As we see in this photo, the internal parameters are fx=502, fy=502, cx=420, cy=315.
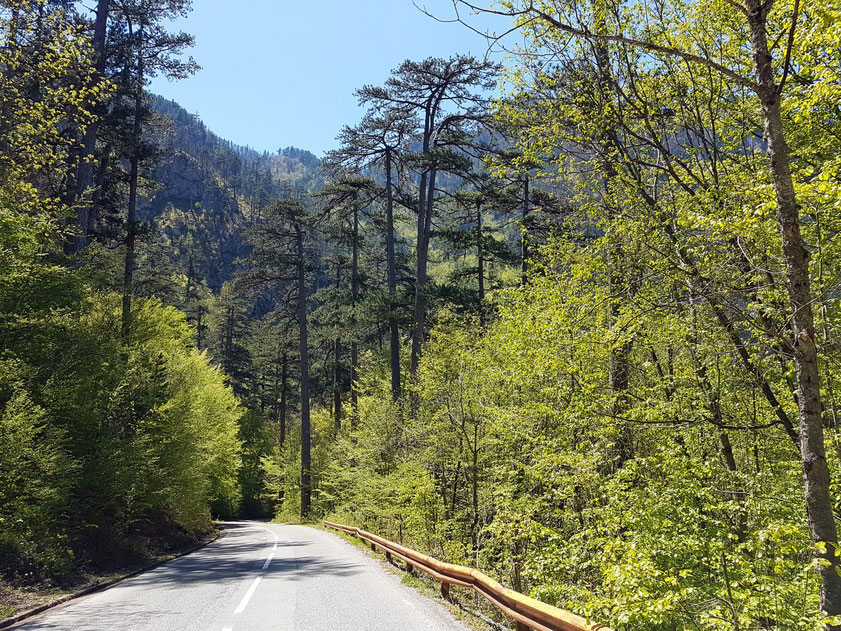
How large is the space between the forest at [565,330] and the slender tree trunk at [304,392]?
24.9 ft

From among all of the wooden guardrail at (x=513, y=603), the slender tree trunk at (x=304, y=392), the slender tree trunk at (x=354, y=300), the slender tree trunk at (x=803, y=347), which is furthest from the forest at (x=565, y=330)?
the slender tree trunk at (x=304, y=392)

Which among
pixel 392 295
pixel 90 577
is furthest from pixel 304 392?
pixel 90 577

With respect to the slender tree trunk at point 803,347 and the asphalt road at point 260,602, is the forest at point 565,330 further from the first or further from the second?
the asphalt road at point 260,602

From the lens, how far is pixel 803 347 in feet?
11.8

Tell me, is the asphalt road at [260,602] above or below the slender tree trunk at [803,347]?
below

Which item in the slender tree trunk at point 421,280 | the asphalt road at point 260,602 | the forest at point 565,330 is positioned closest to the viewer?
the forest at point 565,330

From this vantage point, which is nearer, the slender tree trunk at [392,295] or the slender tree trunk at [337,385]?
the slender tree trunk at [392,295]

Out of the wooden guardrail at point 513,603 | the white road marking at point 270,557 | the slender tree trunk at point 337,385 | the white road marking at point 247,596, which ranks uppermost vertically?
the slender tree trunk at point 337,385

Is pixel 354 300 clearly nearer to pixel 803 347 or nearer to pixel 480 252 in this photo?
pixel 480 252

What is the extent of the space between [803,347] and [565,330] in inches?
148

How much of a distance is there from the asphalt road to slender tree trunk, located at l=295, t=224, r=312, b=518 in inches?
705

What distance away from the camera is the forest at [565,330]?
5109mm

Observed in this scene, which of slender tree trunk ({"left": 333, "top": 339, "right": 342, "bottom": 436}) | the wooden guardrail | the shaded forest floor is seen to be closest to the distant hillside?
slender tree trunk ({"left": 333, "top": 339, "right": 342, "bottom": 436})

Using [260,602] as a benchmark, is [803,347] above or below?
above
